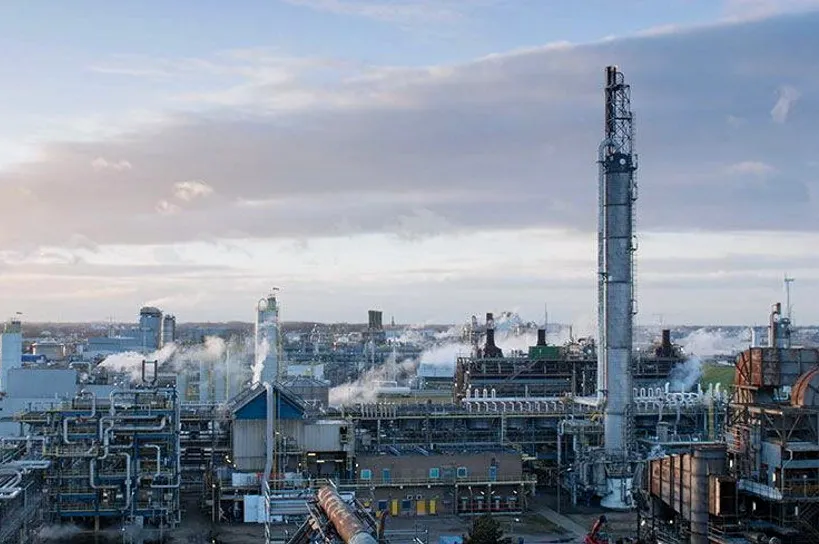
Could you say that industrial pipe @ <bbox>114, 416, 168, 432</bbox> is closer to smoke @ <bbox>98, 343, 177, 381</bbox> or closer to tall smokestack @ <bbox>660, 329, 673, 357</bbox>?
tall smokestack @ <bbox>660, 329, 673, 357</bbox>

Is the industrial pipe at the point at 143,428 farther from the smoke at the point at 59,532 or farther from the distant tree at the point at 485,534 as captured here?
the distant tree at the point at 485,534

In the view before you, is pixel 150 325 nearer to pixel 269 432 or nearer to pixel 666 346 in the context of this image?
pixel 666 346

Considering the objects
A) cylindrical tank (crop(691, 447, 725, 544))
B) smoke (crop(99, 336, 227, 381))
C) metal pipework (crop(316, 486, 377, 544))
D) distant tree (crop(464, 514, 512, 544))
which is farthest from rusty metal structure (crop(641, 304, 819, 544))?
smoke (crop(99, 336, 227, 381))

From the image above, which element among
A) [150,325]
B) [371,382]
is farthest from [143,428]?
[150,325]

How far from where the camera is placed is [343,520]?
36.5 meters

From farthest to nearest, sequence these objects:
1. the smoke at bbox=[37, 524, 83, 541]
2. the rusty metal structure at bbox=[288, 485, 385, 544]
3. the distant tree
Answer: the smoke at bbox=[37, 524, 83, 541], the distant tree, the rusty metal structure at bbox=[288, 485, 385, 544]

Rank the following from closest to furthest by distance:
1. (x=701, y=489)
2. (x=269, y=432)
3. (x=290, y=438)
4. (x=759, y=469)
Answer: (x=701, y=489) → (x=759, y=469) → (x=269, y=432) → (x=290, y=438)

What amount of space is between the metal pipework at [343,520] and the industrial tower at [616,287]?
29458 millimetres

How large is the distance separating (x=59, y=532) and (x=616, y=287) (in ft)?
111

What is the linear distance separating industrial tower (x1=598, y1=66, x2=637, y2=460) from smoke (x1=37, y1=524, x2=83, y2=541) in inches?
1188

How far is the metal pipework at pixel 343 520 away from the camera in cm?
3354

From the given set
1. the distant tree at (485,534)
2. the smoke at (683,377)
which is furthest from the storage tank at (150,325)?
the distant tree at (485,534)

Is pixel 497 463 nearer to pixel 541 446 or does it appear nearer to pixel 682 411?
pixel 541 446

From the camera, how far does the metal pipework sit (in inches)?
1320
